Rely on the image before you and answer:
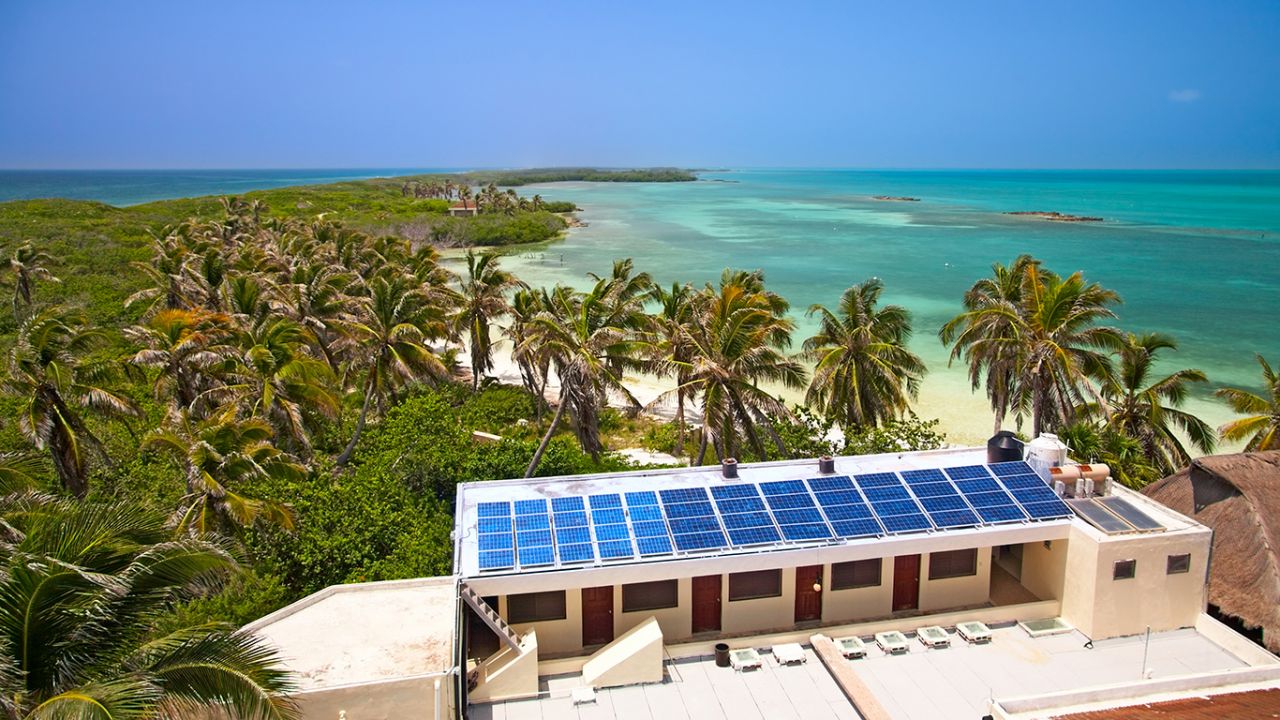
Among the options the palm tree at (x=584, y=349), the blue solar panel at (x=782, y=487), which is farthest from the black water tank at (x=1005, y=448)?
the palm tree at (x=584, y=349)

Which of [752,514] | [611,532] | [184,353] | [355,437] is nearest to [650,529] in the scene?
[611,532]

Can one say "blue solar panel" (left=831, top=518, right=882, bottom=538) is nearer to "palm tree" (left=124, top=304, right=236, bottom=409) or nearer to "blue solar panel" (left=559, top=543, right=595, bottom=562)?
"blue solar panel" (left=559, top=543, right=595, bottom=562)

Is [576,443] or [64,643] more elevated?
[64,643]

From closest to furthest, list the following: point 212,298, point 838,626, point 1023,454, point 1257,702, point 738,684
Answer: point 1257,702, point 738,684, point 838,626, point 1023,454, point 212,298

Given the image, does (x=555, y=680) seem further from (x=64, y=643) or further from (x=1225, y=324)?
(x=1225, y=324)

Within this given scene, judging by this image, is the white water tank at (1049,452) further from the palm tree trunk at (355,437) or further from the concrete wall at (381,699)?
the palm tree trunk at (355,437)

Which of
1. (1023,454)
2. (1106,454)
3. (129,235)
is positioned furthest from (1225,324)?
(129,235)
